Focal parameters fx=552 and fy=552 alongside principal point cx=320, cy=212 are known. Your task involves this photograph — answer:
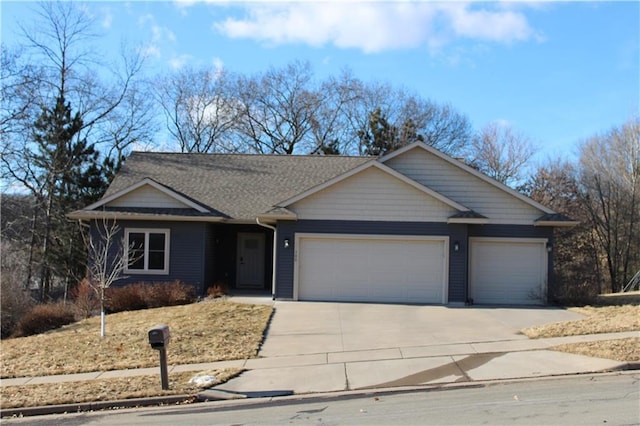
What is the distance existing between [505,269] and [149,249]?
41.9 feet

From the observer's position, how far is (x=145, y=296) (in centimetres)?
1811

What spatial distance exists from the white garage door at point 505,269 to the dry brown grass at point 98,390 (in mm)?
11668

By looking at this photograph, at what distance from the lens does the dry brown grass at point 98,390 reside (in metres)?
8.55

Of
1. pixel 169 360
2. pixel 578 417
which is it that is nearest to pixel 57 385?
pixel 169 360

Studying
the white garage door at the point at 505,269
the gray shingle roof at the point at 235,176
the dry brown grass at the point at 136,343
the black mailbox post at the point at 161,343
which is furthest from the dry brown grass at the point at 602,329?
the gray shingle roof at the point at 235,176

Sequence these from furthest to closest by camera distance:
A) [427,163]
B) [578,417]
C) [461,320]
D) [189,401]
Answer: [427,163] < [461,320] < [189,401] < [578,417]

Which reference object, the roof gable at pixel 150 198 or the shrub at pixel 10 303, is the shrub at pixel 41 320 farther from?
the roof gable at pixel 150 198

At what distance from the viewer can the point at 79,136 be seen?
112 feet

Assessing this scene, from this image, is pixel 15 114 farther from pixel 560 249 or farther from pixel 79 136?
pixel 560 249

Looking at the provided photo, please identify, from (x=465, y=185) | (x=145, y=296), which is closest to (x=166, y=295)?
(x=145, y=296)

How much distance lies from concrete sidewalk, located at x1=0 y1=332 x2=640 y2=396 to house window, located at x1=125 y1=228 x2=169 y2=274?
991 cm

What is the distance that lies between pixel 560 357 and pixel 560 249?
24130 millimetres

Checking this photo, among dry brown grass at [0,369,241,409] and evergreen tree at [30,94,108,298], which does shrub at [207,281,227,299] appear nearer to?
dry brown grass at [0,369,241,409]

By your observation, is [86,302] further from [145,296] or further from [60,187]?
[60,187]
